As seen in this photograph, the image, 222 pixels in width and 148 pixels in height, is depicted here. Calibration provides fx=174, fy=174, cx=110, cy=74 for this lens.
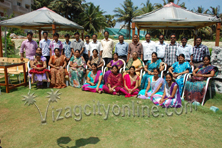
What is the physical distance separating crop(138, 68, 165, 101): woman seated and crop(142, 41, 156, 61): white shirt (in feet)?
4.29

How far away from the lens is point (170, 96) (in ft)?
14.4

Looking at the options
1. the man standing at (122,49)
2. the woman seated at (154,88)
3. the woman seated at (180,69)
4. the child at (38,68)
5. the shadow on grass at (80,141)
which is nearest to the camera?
the shadow on grass at (80,141)

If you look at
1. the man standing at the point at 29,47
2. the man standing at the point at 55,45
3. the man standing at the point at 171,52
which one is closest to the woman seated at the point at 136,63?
the man standing at the point at 171,52

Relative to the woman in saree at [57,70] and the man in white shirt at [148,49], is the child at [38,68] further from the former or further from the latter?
the man in white shirt at [148,49]

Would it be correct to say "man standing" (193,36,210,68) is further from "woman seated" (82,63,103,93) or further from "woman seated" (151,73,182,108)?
"woman seated" (82,63,103,93)

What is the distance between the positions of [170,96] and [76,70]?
3.34m

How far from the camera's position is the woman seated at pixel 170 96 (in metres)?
4.28

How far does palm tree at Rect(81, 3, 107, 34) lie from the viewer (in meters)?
29.2

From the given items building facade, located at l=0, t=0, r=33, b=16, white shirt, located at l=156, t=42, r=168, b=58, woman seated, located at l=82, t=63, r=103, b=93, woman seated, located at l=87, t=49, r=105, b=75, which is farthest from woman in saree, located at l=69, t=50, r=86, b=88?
building facade, located at l=0, t=0, r=33, b=16

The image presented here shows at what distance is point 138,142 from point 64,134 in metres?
1.30

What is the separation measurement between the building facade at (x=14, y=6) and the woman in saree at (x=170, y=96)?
1036 inches

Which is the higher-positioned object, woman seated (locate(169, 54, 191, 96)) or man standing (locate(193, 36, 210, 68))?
man standing (locate(193, 36, 210, 68))

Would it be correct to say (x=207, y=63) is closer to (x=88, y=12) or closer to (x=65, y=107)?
(x=65, y=107)

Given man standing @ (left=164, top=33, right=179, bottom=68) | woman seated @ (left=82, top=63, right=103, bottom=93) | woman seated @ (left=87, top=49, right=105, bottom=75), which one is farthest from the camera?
woman seated @ (left=87, top=49, right=105, bottom=75)
